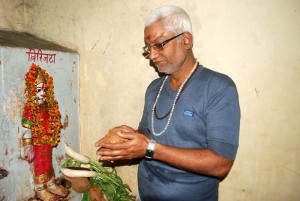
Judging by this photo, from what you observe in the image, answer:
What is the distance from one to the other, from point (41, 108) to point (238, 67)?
2.12 metres

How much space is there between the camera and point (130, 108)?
2918 mm

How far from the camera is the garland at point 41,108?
243 cm

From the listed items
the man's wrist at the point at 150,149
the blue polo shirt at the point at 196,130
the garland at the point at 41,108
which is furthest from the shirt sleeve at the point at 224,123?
the garland at the point at 41,108

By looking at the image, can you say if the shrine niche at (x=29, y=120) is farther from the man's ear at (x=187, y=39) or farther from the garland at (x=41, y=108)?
the man's ear at (x=187, y=39)

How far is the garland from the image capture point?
2.43m

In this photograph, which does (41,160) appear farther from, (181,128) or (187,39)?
(187,39)

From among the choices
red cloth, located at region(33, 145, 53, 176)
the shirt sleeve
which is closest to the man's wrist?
the shirt sleeve

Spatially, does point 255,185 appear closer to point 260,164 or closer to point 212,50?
point 260,164

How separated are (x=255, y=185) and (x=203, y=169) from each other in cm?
108

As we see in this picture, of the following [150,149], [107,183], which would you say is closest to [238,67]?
[150,149]

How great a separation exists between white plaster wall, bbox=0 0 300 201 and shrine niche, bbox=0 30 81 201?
21.9 inches

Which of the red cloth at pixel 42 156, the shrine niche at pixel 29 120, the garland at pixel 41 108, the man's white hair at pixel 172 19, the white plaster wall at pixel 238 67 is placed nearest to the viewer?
the man's white hair at pixel 172 19

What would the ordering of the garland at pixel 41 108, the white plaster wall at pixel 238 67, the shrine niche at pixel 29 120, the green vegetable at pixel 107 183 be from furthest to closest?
the green vegetable at pixel 107 183 → the garland at pixel 41 108 → the shrine niche at pixel 29 120 → the white plaster wall at pixel 238 67

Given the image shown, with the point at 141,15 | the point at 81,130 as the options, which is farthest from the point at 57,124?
the point at 141,15
